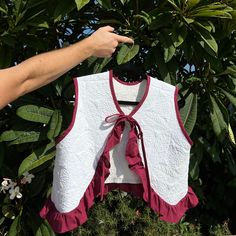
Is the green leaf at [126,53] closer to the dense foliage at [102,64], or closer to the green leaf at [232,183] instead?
the dense foliage at [102,64]

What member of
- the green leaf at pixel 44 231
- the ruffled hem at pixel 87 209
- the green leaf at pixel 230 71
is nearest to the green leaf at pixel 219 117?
the green leaf at pixel 230 71

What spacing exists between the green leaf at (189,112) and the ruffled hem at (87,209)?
1.25 ft

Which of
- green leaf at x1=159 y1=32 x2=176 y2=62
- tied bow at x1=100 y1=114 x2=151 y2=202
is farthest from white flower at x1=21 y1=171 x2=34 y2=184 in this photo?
green leaf at x1=159 y1=32 x2=176 y2=62

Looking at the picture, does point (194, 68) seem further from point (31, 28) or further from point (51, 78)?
point (51, 78)

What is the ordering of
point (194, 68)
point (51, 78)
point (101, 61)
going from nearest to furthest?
1. point (51, 78)
2. point (101, 61)
3. point (194, 68)

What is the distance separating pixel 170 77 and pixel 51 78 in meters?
0.95

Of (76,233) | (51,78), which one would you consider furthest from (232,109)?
(51,78)

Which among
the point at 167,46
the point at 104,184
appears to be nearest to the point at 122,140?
the point at 104,184

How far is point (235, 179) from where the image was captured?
3406 millimetres

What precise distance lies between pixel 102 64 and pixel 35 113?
0.36 metres

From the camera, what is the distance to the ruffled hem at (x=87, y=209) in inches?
74.0

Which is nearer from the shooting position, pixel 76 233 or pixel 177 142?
pixel 177 142

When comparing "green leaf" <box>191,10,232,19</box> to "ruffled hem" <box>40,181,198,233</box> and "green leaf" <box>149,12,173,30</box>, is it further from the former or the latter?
"ruffled hem" <box>40,181,198,233</box>

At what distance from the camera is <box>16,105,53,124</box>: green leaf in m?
2.26
